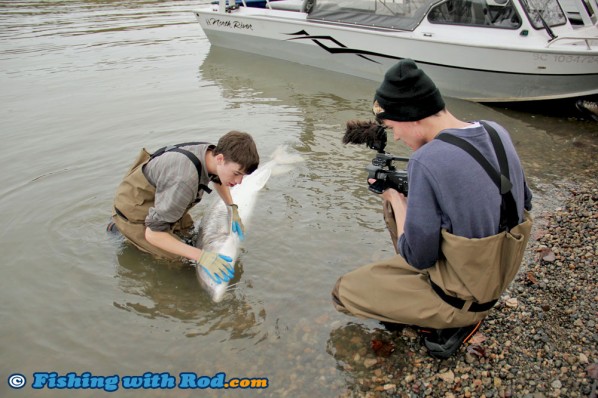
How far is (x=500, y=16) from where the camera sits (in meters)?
8.16

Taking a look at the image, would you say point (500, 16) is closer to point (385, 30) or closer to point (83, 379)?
point (385, 30)

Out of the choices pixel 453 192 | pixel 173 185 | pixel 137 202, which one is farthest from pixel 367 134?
pixel 137 202

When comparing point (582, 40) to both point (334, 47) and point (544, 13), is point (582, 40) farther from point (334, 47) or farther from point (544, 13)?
point (334, 47)

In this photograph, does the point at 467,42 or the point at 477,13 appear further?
the point at 477,13

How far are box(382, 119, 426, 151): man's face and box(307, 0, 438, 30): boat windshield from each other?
270 inches

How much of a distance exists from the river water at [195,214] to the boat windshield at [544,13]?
1.55m

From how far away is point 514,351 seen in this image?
3.36m

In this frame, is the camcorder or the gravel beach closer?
the gravel beach

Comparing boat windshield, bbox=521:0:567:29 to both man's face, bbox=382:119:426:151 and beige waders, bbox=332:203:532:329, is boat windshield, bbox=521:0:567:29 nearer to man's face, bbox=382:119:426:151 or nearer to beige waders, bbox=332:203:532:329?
beige waders, bbox=332:203:532:329

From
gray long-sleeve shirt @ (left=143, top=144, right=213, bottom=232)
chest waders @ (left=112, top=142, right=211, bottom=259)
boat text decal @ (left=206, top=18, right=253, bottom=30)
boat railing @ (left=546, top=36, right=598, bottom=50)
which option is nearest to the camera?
gray long-sleeve shirt @ (left=143, top=144, right=213, bottom=232)

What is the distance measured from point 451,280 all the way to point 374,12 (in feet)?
26.4

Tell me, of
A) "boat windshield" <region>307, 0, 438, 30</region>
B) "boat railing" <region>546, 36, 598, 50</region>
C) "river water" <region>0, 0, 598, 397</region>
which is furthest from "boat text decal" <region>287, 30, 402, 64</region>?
"boat railing" <region>546, 36, 598, 50</region>

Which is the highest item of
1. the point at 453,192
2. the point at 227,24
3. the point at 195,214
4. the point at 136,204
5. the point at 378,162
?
the point at 227,24

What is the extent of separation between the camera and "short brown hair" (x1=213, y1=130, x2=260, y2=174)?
12.4 feet
